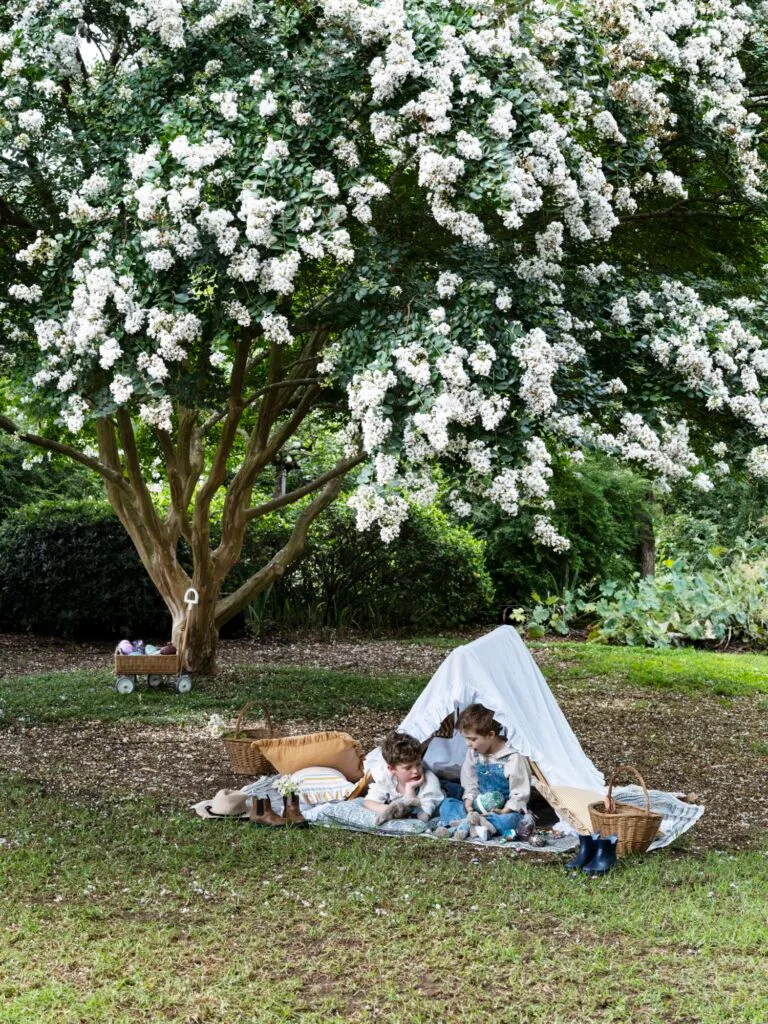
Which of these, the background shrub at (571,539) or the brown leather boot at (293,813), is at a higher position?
the background shrub at (571,539)

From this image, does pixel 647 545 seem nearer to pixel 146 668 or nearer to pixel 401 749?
pixel 146 668

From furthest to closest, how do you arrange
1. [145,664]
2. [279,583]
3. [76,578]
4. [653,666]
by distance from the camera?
1. [279,583]
2. [76,578]
3. [653,666]
4. [145,664]

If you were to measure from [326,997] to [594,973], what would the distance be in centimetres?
94

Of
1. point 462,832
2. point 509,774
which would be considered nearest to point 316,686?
point 509,774

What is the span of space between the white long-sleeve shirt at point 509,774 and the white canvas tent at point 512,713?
0.23 feet

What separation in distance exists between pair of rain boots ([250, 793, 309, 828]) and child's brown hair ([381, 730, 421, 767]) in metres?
0.53

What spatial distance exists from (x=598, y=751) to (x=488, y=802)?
217 centimetres

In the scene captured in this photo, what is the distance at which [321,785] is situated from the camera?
6043mm

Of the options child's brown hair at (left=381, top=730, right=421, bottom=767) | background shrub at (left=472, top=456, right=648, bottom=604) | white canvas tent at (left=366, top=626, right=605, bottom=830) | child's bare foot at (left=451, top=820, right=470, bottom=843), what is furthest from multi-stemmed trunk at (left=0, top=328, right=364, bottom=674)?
background shrub at (left=472, top=456, right=648, bottom=604)

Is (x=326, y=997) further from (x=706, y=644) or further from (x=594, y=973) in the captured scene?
(x=706, y=644)

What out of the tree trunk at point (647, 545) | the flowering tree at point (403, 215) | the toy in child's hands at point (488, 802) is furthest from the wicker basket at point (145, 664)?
the tree trunk at point (647, 545)

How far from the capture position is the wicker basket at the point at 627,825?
5.16 m

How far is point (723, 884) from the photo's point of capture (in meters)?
4.82

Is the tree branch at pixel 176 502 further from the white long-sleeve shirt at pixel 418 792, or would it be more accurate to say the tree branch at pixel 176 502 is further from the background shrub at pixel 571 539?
the background shrub at pixel 571 539
